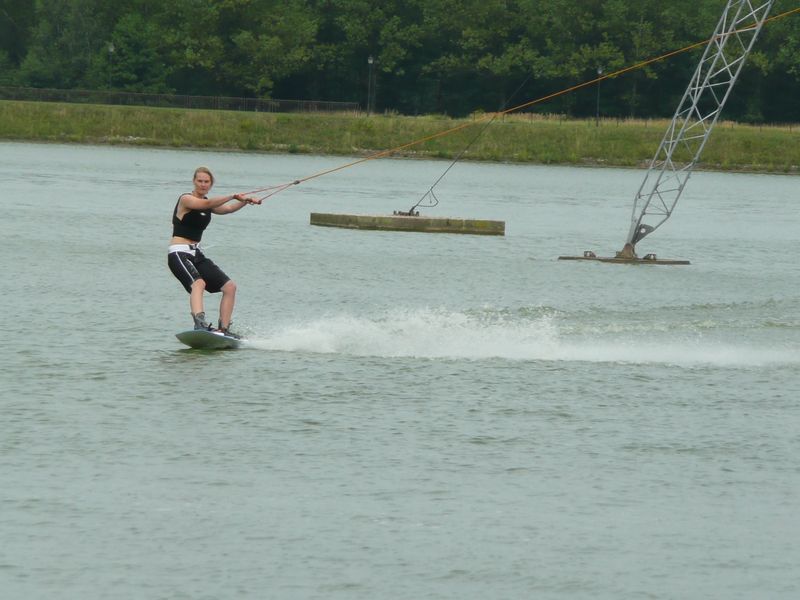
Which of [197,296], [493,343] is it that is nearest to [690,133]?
[493,343]

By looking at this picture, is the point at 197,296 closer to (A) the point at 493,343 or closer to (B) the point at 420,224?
(A) the point at 493,343

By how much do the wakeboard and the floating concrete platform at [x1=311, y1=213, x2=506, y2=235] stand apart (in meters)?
19.1

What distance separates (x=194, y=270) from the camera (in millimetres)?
15133

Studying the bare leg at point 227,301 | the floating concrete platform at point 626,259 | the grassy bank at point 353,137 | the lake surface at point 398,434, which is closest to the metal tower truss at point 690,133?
the floating concrete platform at point 626,259

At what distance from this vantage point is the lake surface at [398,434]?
8.90 metres

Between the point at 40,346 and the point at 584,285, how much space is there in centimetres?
1103

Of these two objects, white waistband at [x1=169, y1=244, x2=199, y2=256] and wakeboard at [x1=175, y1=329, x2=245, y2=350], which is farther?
wakeboard at [x1=175, y1=329, x2=245, y2=350]

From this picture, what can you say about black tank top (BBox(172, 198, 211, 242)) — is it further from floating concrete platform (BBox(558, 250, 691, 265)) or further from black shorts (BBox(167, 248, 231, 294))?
floating concrete platform (BBox(558, 250, 691, 265))

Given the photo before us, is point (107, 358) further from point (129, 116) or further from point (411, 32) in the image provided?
point (411, 32)

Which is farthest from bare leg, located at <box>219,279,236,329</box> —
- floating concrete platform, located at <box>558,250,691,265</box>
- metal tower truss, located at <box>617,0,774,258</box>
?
floating concrete platform, located at <box>558,250,691,265</box>

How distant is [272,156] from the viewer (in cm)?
7162

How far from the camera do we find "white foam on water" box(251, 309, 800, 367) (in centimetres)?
1658

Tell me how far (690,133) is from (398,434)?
71238 mm

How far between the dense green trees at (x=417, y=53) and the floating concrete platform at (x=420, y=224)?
64.1m
